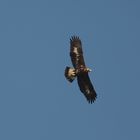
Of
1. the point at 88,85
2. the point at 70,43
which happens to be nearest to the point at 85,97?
the point at 88,85

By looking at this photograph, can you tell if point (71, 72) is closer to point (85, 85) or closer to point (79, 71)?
point (79, 71)

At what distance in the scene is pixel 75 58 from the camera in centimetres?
3206

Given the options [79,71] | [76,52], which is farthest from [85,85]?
[76,52]

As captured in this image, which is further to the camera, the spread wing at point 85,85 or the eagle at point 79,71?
the spread wing at point 85,85

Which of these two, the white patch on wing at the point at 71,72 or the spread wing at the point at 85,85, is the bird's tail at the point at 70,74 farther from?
the spread wing at the point at 85,85

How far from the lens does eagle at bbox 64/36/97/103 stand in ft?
104

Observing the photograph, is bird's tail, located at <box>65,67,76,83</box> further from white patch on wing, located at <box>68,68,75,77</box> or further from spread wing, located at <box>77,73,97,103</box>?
spread wing, located at <box>77,73,97,103</box>

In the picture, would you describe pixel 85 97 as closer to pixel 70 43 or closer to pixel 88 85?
pixel 88 85

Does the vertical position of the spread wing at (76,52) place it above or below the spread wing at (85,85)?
above

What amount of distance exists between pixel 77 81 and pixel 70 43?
2.14m

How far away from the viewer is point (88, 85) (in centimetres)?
3259

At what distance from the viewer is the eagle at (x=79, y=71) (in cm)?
3178

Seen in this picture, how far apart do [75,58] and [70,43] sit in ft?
4.00

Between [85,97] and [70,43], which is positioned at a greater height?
[70,43]
